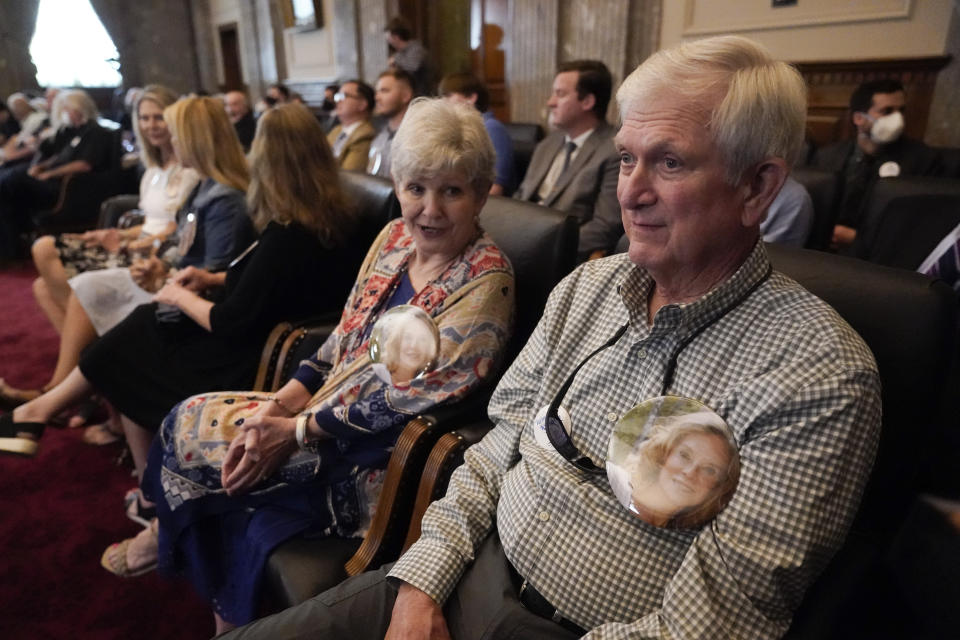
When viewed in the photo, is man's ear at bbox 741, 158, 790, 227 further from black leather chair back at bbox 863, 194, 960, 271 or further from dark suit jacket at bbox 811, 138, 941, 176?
dark suit jacket at bbox 811, 138, 941, 176

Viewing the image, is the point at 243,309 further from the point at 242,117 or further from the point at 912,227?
the point at 242,117

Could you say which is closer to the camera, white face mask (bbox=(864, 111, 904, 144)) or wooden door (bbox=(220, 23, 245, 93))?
white face mask (bbox=(864, 111, 904, 144))

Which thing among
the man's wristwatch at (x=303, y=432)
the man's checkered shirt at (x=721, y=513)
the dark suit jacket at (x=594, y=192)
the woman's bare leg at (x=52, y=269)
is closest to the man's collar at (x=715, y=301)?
the man's checkered shirt at (x=721, y=513)

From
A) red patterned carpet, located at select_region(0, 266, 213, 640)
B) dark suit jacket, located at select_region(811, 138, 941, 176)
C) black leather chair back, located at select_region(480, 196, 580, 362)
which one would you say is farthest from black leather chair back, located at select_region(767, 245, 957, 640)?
dark suit jacket, located at select_region(811, 138, 941, 176)

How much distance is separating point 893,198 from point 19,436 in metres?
2.77

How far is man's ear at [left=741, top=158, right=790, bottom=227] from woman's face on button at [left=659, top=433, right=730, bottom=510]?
0.43 m

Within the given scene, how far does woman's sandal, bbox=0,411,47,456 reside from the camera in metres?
1.82

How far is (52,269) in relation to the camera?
8.86ft

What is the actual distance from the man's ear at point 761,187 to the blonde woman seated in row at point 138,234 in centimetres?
225

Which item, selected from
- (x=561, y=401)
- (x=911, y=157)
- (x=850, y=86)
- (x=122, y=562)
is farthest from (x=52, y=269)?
(x=850, y=86)

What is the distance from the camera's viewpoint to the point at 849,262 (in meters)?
1.03

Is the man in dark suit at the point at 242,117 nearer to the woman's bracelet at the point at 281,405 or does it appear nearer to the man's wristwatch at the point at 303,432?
the woman's bracelet at the point at 281,405

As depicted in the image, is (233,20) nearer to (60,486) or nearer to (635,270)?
(60,486)

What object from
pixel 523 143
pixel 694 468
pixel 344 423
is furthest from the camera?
pixel 523 143
